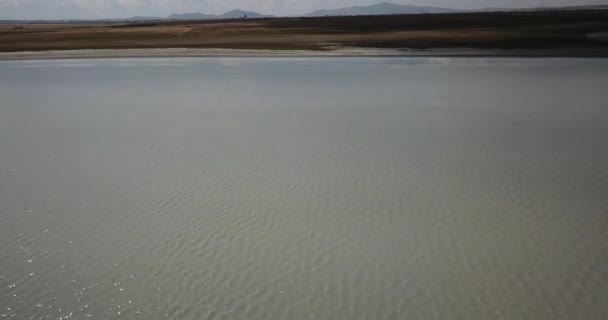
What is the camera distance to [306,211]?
5.84 metres

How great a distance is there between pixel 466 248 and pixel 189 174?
452cm

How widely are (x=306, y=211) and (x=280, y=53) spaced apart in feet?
89.6

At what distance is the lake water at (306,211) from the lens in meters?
4.03

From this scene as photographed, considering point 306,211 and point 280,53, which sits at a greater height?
point 280,53

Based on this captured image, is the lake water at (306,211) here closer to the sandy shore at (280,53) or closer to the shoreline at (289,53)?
the shoreline at (289,53)

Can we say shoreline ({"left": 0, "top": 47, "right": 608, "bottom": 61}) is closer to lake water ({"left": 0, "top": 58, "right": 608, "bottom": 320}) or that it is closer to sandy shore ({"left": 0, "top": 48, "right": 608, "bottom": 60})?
sandy shore ({"left": 0, "top": 48, "right": 608, "bottom": 60})

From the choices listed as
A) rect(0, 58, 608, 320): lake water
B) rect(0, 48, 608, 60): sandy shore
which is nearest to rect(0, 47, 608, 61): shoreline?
rect(0, 48, 608, 60): sandy shore

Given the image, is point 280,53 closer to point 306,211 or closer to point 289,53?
point 289,53

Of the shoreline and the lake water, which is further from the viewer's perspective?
the shoreline

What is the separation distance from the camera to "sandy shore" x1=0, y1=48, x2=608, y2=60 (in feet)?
94.2

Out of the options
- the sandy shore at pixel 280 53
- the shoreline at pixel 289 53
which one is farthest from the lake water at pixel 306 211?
the sandy shore at pixel 280 53

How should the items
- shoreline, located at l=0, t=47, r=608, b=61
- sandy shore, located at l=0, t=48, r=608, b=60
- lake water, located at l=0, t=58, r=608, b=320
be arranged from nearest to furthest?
lake water, located at l=0, t=58, r=608, b=320, shoreline, located at l=0, t=47, r=608, b=61, sandy shore, located at l=0, t=48, r=608, b=60

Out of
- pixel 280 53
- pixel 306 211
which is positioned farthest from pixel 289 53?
pixel 306 211

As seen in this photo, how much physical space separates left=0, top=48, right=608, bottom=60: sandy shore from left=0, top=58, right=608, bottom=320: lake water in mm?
17439
